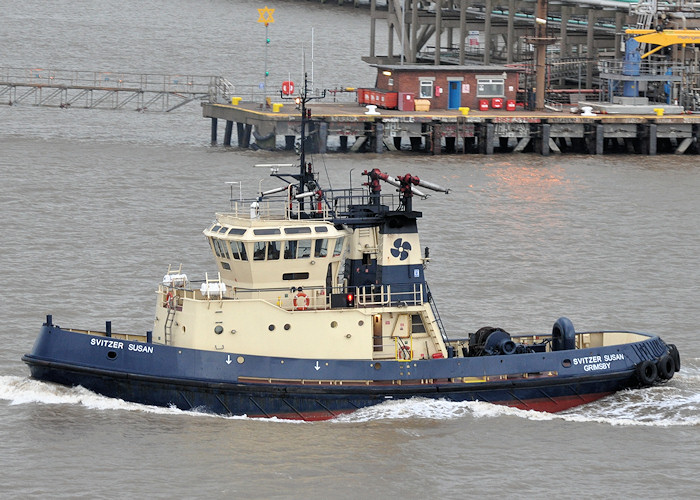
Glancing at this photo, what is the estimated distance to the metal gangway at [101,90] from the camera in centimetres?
6406

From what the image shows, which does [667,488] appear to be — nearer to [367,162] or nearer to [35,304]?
[35,304]

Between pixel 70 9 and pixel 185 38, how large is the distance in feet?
74.3

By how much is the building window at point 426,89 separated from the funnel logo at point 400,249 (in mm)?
35675

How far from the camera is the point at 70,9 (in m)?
126

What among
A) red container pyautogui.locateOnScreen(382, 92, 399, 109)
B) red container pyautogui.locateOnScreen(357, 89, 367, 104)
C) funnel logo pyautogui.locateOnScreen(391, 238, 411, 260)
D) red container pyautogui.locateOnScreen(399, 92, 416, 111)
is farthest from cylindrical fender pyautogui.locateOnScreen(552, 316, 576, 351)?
red container pyautogui.locateOnScreen(357, 89, 367, 104)

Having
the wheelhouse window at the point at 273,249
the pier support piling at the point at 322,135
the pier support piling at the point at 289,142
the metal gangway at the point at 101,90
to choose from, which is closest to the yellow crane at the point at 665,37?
the pier support piling at the point at 322,135

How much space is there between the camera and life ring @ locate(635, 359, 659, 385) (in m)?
27.8

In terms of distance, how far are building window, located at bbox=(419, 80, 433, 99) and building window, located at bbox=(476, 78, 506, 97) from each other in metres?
2.12

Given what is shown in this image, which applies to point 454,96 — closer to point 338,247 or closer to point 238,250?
point 338,247

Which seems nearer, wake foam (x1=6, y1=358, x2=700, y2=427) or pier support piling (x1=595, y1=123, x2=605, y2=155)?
wake foam (x1=6, y1=358, x2=700, y2=427)

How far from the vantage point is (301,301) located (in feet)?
87.1

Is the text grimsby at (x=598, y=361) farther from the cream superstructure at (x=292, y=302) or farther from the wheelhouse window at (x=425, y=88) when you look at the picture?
the wheelhouse window at (x=425, y=88)

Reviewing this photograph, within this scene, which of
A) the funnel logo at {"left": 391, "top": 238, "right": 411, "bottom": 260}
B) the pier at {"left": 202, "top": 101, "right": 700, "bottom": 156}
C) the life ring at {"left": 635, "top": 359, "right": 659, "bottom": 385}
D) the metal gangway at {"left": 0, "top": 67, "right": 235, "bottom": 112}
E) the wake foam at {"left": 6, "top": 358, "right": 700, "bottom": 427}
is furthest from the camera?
the metal gangway at {"left": 0, "top": 67, "right": 235, "bottom": 112}

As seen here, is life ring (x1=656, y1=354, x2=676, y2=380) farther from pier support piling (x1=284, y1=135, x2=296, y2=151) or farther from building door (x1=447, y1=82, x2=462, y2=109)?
building door (x1=447, y1=82, x2=462, y2=109)
